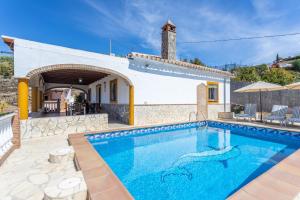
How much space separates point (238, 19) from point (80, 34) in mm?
14871

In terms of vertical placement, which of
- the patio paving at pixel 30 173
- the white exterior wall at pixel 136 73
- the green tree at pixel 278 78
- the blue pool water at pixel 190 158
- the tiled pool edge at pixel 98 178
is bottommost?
the blue pool water at pixel 190 158

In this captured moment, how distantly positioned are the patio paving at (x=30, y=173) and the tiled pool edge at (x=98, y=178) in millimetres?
266

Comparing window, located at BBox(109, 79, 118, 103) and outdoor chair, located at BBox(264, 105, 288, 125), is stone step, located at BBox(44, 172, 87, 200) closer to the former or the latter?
window, located at BBox(109, 79, 118, 103)

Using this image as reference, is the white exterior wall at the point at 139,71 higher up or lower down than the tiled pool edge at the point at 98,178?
higher up

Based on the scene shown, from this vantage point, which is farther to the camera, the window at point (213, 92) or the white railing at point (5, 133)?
the window at point (213, 92)

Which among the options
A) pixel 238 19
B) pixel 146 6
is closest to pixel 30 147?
pixel 146 6

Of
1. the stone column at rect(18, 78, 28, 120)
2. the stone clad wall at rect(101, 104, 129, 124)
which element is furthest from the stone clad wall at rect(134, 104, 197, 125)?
the stone column at rect(18, 78, 28, 120)

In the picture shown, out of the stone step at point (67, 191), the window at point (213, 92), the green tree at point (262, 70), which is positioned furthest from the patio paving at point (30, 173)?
the green tree at point (262, 70)

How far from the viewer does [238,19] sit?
12961 millimetres

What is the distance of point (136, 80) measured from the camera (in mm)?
10875

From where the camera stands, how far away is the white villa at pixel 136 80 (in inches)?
291

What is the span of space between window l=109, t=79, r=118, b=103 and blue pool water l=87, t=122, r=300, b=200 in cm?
460

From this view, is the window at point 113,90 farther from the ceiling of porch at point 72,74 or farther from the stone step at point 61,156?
the stone step at point 61,156

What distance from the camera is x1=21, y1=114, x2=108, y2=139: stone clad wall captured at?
760 cm
